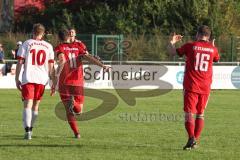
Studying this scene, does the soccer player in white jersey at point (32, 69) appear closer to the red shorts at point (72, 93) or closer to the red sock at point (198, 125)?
the red shorts at point (72, 93)

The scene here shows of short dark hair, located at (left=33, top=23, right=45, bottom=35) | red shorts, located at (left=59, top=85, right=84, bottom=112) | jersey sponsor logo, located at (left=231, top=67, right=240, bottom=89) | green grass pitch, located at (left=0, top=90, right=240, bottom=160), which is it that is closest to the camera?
green grass pitch, located at (left=0, top=90, right=240, bottom=160)

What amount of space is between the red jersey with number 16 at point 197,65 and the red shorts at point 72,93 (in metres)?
2.76

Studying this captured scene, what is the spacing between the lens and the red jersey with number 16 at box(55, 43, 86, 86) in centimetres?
1430

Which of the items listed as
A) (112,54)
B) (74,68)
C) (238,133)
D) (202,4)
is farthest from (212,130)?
(202,4)

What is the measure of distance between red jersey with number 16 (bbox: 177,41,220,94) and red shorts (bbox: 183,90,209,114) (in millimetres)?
69

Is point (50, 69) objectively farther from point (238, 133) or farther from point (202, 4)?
point (202, 4)

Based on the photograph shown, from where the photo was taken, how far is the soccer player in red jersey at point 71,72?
14.2m

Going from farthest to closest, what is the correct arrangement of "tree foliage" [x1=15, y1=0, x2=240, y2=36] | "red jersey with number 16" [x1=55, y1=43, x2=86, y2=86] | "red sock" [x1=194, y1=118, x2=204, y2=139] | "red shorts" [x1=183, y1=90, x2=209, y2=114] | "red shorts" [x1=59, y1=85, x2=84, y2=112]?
"tree foliage" [x1=15, y1=0, x2=240, y2=36] < "red shorts" [x1=59, y1=85, x2=84, y2=112] < "red jersey with number 16" [x1=55, y1=43, x2=86, y2=86] < "red sock" [x1=194, y1=118, x2=204, y2=139] < "red shorts" [x1=183, y1=90, x2=209, y2=114]

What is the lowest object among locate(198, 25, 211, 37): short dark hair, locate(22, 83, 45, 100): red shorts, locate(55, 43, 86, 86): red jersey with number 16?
locate(22, 83, 45, 100): red shorts

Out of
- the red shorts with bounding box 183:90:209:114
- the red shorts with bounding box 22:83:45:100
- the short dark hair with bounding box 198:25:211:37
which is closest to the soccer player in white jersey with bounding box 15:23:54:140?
the red shorts with bounding box 22:83:45:100

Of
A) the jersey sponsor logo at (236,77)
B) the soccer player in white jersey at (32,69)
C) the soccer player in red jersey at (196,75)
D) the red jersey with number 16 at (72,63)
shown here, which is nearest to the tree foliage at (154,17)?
the jersey sponsor logo at (236,77)

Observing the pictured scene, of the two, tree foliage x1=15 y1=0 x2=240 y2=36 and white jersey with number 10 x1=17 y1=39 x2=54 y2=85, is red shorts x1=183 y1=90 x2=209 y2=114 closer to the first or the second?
white jersey with number 10 x1=17 y1=39 x2=54 y2=85

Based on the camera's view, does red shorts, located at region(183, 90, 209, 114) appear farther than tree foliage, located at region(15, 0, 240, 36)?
No

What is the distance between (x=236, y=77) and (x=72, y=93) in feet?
66.4
